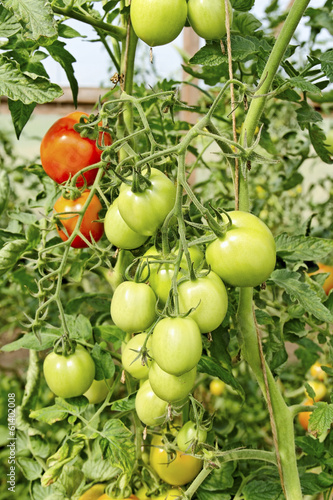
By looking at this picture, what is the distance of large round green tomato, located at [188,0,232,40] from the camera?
0.47 meters

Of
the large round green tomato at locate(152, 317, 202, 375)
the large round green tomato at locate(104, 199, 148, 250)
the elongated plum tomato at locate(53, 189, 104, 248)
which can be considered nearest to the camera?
the large round green tomato at locate(152, 317, 202, 375)

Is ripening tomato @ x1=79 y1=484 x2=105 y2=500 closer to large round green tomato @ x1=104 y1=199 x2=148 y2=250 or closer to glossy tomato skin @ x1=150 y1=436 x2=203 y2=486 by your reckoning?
glossy tomato skin @ x1=150 y1=436 x2=203 y2=486

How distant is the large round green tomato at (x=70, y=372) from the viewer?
570 millimetres

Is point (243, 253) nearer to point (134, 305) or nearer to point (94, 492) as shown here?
point (134, 305)

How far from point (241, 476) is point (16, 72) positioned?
0.61 m

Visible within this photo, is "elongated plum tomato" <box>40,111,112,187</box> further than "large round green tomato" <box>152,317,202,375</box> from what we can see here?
Yes

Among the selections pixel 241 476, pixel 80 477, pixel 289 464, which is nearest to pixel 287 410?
pixel 289 464

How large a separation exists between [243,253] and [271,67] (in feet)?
0.70

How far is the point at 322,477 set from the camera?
588mm

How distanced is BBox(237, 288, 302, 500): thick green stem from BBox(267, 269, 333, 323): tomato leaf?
0.20 feet

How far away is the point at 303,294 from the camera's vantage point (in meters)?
0.53

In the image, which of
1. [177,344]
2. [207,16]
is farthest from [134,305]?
[207,16]

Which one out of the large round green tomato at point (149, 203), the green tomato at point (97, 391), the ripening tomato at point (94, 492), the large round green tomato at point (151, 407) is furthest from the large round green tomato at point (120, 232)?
the ripening tomato at point (94, 492)

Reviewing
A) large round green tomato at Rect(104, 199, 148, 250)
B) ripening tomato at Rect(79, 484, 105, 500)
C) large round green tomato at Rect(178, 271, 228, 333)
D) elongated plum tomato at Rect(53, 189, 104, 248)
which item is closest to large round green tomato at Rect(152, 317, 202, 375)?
large round green tomato at Rect(178, 271, 228, 333)
